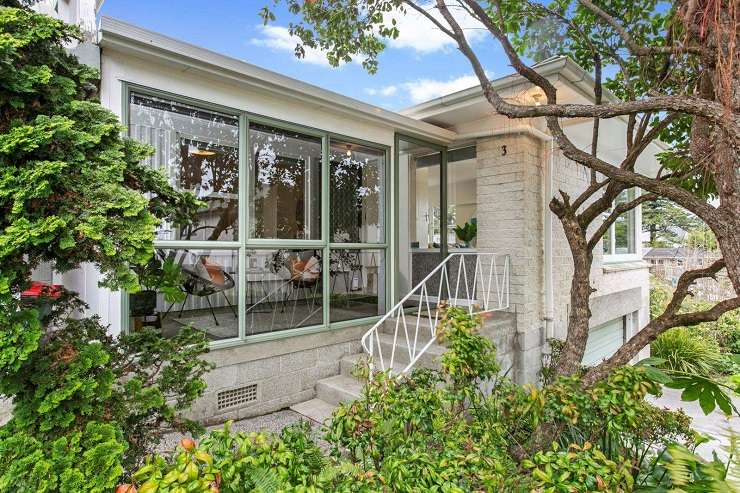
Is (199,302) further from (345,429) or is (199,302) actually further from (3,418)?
(345,429)

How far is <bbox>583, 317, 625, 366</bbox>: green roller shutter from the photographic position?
6.34m

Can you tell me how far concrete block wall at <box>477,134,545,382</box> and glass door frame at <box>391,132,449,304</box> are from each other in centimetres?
52

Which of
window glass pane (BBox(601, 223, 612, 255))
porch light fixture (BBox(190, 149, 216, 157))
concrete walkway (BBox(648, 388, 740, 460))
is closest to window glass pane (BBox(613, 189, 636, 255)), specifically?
window glass pane (BBox(601, 223, 612, 255))

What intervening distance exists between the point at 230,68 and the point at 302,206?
1429mm

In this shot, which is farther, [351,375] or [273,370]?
[351,375]

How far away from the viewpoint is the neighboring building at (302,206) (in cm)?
326

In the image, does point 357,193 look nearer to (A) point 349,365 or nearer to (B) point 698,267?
(A) point 349,365

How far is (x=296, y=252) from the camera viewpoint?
4105mm

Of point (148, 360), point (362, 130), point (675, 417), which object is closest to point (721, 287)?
point (675, 417)

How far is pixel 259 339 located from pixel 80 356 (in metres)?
2.21

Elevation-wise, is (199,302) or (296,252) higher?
(296,252)

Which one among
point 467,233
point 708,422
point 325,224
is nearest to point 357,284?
point 325,224

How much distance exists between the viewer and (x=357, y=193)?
465 cm

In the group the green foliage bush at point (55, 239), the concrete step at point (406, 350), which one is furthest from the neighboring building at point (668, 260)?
the green foliage bush at point (55, 239)
